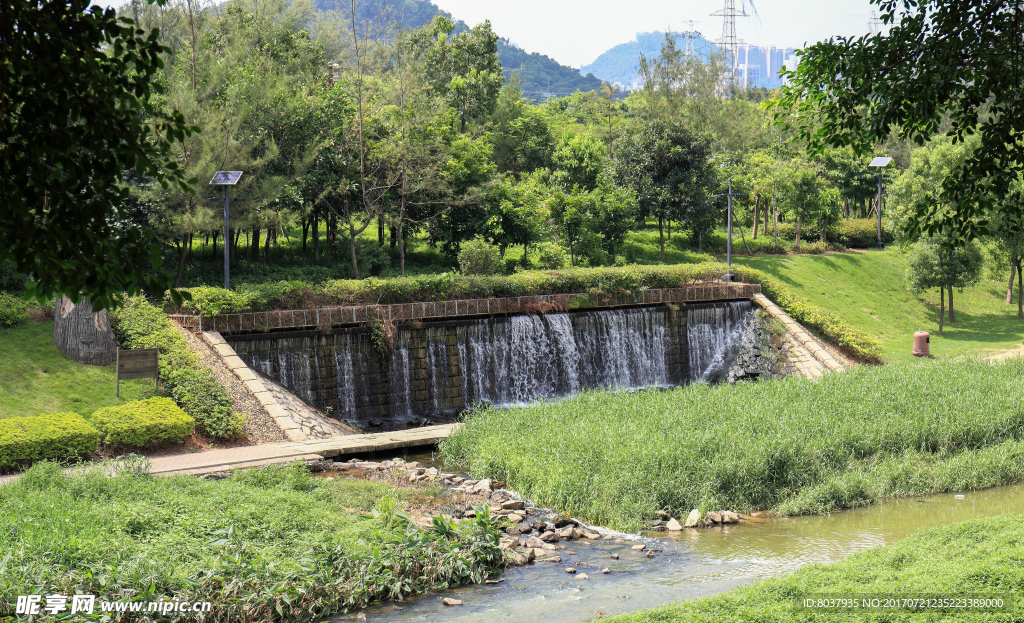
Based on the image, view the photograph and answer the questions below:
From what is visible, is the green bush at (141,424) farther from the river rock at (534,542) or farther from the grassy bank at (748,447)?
the river rock at (534,542)

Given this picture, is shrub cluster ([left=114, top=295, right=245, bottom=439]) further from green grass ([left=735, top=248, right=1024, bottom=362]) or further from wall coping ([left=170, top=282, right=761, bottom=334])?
green grass ([left=735, top=248, right=1024, bottom=362])

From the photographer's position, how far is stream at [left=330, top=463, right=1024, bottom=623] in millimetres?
8047

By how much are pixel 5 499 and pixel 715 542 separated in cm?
879

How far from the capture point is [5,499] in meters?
9.48

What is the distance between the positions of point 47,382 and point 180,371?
238cm

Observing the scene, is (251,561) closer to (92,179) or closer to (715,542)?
(92,179)

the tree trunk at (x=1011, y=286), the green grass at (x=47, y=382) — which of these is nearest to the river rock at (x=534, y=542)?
the green grass at (x=47, y=382)

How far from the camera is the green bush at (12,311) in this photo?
1671 centimetres

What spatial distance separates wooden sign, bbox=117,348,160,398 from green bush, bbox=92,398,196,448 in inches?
25.0

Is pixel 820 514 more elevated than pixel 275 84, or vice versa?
pixel 275 84

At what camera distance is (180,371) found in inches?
609

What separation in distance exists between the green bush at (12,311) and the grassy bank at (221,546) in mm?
7697

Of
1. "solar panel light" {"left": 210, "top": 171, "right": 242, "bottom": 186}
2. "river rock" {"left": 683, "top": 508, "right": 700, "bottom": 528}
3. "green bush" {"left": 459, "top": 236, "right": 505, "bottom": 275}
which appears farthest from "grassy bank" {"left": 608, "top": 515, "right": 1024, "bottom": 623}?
"green bush" {"left": 459, "top": 236, "right": 505, "bottom": 275}

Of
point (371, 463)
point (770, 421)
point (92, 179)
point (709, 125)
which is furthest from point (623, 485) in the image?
point (709, 125)
